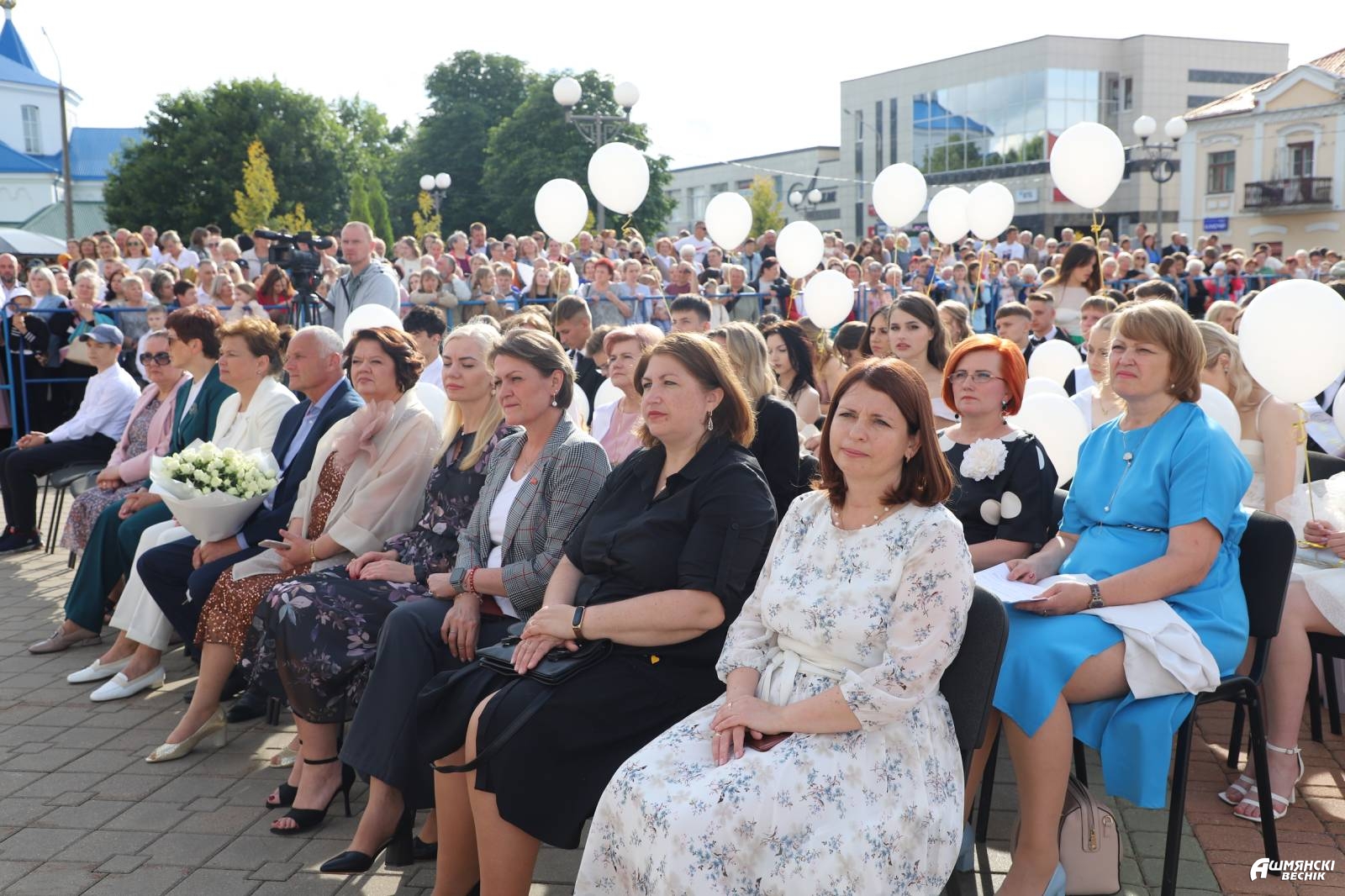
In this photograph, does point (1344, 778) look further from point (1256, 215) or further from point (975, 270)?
point (1256, 215)

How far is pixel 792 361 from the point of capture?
5.90m

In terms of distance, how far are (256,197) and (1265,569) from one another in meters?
37.3

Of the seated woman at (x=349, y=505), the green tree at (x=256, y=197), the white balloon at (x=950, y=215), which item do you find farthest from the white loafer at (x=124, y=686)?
the green tree at (x=256, y=197)

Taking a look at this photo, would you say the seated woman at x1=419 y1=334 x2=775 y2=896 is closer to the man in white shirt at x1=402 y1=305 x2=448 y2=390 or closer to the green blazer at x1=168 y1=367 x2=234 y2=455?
the green blazer at x1=168 y1=367 x2=234 y2=455

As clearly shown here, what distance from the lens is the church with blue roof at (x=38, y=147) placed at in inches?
2320

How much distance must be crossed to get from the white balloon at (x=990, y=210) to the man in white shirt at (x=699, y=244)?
7101 mm

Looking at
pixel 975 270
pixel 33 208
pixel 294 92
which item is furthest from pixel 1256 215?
pixel 33 208

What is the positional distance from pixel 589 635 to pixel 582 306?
14.6 ft

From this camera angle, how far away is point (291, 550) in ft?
14.2

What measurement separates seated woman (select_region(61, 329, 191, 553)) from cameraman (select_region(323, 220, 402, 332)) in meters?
1.60

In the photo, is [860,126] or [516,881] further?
[860,126]

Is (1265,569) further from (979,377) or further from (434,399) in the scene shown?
(434,399)

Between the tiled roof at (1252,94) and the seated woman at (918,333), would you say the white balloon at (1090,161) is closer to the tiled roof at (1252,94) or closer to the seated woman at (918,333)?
the seated woman at (918,333)

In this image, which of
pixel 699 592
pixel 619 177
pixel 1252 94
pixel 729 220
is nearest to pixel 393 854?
pixel 699 592
